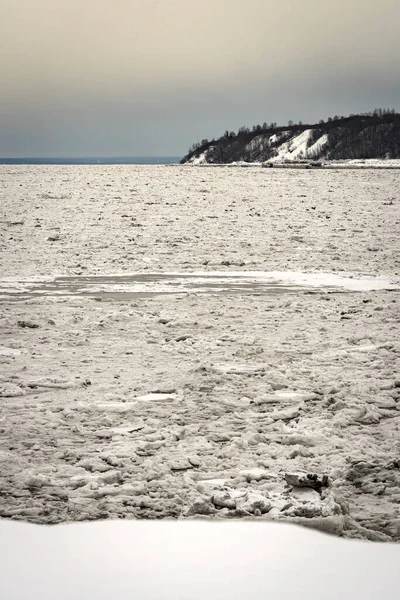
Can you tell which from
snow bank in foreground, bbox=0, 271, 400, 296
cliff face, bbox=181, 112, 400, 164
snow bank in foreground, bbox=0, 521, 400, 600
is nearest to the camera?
snow bank in foreground, bbox=0, 521, 400, 600

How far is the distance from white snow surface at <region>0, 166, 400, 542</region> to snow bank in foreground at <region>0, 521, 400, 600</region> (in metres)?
0.13

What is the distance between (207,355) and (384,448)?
2211mm

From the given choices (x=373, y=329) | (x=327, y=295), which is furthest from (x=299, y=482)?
(x=327, y=295)

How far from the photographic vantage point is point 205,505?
11.0 feet

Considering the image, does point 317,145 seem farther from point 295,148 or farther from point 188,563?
point 188,563

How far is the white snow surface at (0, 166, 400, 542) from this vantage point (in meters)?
3.51

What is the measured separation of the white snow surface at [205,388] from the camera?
3.51 metres

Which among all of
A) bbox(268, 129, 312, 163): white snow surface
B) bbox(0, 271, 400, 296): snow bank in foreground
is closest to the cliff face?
bbox(268, 129, 312, 163): white snow surface

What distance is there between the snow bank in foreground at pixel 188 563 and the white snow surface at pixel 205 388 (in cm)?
13

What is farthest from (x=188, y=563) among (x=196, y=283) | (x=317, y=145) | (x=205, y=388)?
(x=317, y=145)

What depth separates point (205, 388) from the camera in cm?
516

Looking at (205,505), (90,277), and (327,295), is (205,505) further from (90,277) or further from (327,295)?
(90,277)

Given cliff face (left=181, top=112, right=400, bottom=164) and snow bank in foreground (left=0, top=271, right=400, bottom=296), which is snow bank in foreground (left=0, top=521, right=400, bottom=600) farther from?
cliff face (left=181, top=112, right=400, bottom=164)

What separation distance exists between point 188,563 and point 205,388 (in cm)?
229
